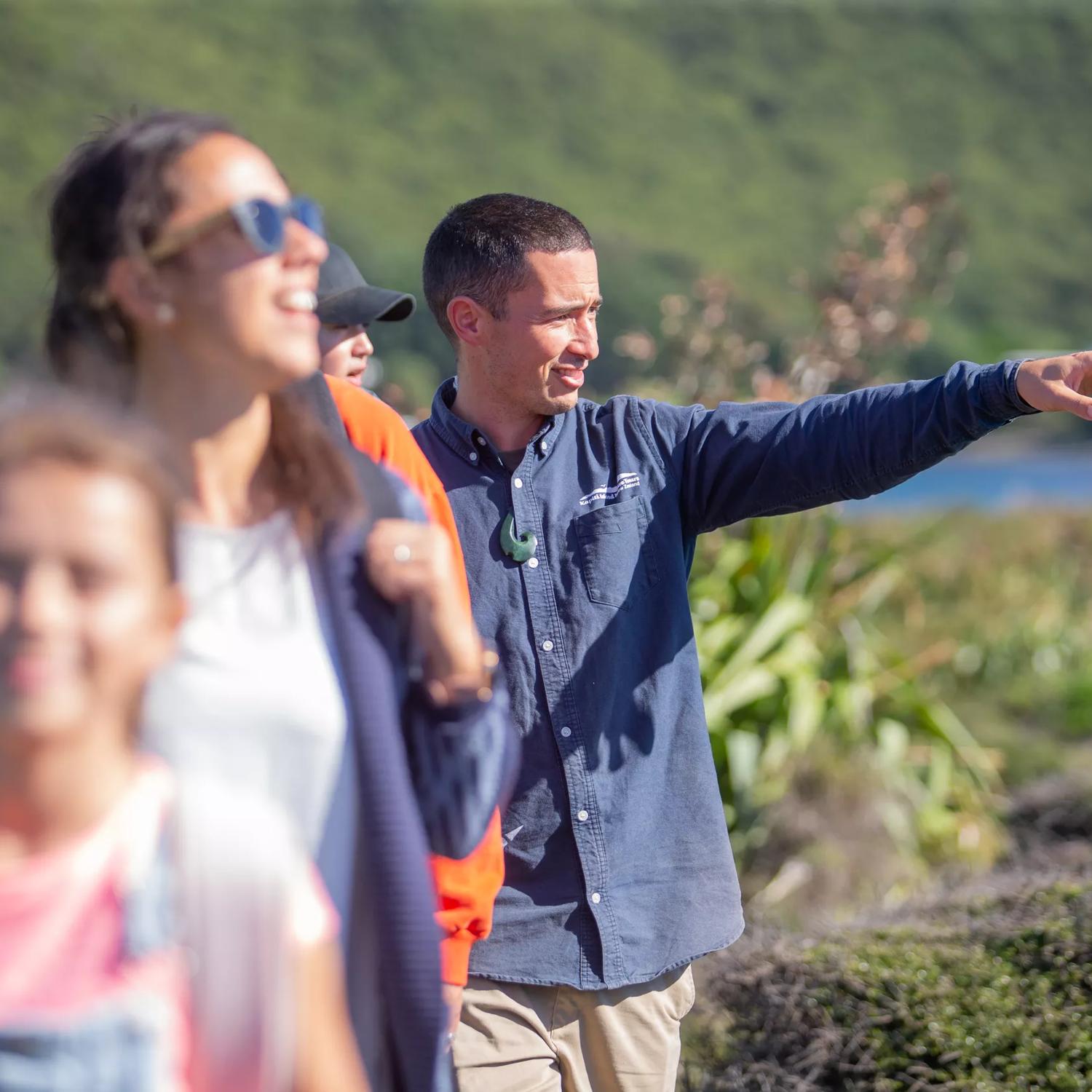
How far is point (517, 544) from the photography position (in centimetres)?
257

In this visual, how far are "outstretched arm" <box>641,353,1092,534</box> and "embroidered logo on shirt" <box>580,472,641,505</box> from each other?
3.8 inches

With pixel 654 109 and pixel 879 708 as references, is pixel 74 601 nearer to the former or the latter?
pixel 879 708

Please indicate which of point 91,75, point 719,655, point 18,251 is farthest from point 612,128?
point 719,655

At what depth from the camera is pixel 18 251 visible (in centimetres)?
5425

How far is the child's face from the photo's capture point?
4.15ft

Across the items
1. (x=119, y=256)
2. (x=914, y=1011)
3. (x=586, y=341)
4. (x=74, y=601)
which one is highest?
(x=586, y=341)

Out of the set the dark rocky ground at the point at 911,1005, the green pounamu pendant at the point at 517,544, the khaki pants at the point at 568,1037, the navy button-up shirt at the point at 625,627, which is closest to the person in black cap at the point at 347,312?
the navy button-up shirt at the point at 625,627

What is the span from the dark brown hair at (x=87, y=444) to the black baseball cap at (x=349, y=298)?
5.18 feet

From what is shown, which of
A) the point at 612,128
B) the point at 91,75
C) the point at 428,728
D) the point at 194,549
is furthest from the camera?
the point at 612,128

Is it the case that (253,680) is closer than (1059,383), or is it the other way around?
(253,680)

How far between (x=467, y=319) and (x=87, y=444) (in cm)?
149

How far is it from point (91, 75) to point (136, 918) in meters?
75.3

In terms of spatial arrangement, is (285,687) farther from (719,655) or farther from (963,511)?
(963,511)

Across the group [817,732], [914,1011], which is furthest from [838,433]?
[817,732]
